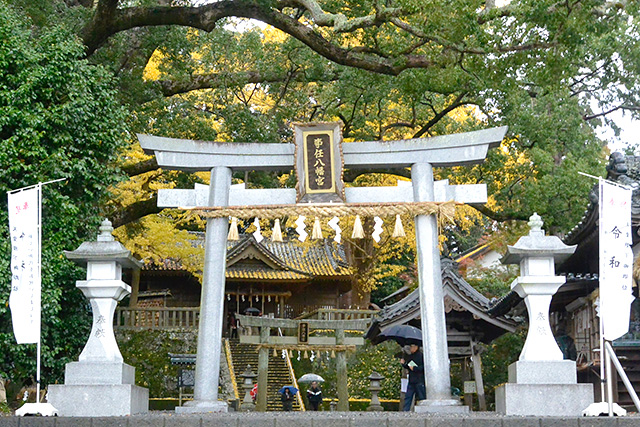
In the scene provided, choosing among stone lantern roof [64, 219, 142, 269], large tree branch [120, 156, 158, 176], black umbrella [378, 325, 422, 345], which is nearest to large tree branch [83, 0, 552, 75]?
large tree branch [120, 156, 158, 176]

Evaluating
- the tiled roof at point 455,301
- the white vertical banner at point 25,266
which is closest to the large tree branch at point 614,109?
the tiled roof at point 455,301

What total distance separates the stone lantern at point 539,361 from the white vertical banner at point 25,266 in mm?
6562

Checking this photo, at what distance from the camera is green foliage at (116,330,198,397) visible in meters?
25.0

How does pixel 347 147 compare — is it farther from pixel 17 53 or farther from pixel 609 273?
pixel 17 53

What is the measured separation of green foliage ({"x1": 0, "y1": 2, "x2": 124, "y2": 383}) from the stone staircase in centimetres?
949

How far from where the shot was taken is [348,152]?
43.3 feet

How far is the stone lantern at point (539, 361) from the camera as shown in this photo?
1072cm

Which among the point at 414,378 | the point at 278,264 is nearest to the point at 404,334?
the point at 414,378

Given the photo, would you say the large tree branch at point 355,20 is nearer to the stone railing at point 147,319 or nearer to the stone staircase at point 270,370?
the stone staircase at point 270,370

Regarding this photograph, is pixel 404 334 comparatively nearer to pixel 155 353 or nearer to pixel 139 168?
pixel 139 168

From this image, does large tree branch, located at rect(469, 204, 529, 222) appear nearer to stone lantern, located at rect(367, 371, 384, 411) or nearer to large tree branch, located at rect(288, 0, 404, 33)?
stone lantern, located at rect(367, 371, 384, 411)

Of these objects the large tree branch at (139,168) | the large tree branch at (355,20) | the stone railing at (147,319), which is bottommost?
the stone railing at (147,319)

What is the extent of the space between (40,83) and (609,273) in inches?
393

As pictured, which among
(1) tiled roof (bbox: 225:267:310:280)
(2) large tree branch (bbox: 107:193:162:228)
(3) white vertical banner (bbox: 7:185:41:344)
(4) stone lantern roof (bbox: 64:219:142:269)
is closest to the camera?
(3) white vertical banner (bbox: 7:185:41:344)
